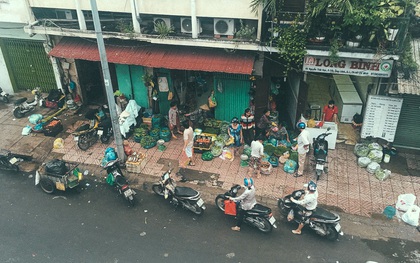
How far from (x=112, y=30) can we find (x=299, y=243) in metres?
10.9

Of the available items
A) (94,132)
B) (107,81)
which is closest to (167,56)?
Answer: (107,81)

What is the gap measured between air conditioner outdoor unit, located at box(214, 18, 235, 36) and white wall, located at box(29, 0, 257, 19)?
1.16 ft

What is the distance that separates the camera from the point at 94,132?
15641 millimetres

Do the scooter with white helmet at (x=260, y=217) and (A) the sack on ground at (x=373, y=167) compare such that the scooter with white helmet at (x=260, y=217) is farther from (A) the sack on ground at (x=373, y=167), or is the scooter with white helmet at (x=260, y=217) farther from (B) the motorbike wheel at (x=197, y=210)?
(A) the sack on ground at (x=373, y=167)

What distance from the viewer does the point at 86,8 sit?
14.5 m

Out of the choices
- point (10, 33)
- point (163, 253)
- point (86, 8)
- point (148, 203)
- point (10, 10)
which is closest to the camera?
point (163, 253)

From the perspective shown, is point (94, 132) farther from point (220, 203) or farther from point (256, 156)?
point (256, 156)

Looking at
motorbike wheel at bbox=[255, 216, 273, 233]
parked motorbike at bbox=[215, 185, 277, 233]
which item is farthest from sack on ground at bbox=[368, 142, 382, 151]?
motorbike wheel at bbox=[255, 216, 273, 233]

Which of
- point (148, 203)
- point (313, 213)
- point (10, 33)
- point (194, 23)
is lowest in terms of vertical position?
point (148, 203)

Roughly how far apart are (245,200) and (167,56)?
678cm

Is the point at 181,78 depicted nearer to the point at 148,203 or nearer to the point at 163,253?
the point at 148,203

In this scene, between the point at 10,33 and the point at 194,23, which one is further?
the point at 10,33

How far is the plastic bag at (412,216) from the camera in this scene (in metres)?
11.2

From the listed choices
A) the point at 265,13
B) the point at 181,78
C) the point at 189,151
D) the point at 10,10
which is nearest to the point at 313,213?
the point at 189,151
